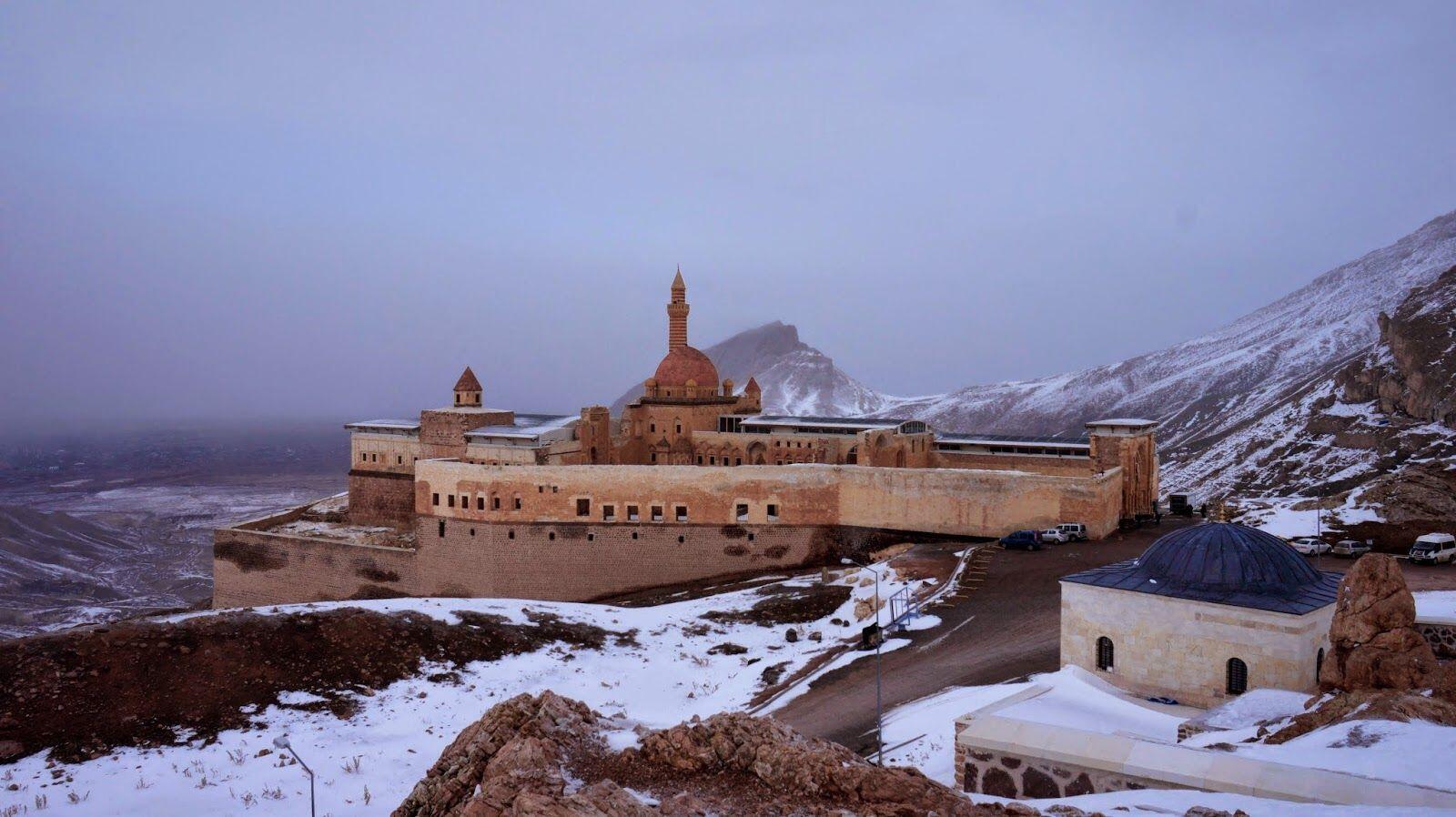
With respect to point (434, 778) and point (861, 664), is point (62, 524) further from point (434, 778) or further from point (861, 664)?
point (434, 778)

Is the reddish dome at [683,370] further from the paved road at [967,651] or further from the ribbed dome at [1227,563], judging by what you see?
the ribbed dome at [1227,563]

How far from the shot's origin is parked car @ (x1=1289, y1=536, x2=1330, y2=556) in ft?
101

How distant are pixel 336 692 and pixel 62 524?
9524 cm

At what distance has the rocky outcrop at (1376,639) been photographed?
42.1ft

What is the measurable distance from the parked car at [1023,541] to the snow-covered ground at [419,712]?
17.8 feet

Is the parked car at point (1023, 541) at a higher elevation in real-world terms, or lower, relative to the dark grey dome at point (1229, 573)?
lower

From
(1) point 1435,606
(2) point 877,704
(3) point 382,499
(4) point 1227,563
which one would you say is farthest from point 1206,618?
(3) point 382,499

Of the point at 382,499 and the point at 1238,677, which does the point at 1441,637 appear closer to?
the point at 1238,677

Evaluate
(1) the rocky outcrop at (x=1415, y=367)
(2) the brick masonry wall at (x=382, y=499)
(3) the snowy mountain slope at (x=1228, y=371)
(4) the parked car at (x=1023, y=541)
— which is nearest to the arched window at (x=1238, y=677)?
(4) the parked car at (x=1023, y=541)

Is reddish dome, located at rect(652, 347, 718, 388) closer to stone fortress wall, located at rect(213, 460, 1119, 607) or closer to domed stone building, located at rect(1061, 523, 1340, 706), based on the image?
stone fortress wall, located at rect(213, 460, 1119, 607)

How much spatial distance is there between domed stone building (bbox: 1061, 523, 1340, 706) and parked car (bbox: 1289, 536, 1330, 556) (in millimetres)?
14232

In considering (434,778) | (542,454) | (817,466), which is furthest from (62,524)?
(434,778)

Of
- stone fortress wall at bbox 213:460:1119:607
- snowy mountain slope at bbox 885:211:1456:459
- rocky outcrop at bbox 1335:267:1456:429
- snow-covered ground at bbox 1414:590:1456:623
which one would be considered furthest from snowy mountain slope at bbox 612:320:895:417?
snow-covered ground at bbox 1414:590:1456:623

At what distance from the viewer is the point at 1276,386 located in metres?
107
